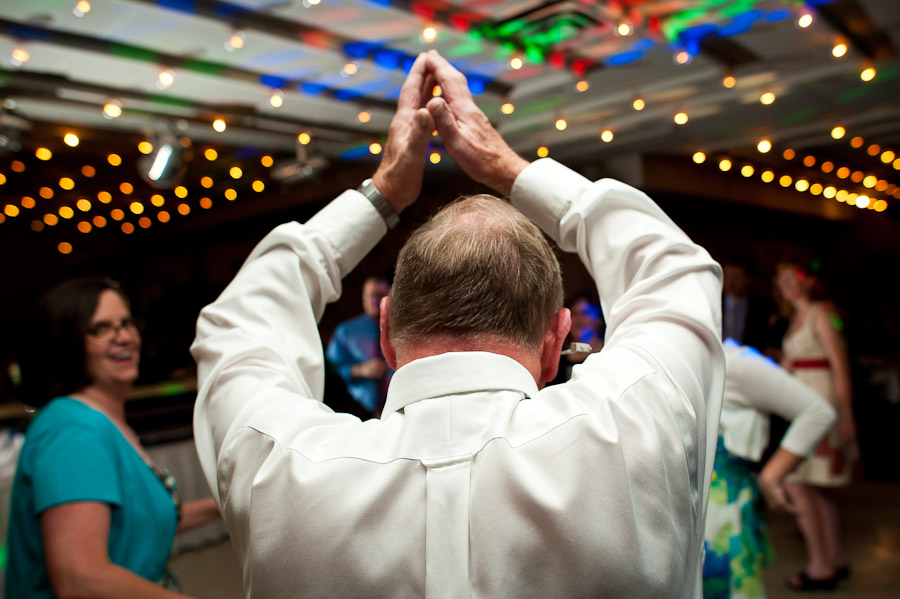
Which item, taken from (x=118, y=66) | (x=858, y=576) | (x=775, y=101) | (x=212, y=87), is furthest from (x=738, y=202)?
(x=118, y=66)

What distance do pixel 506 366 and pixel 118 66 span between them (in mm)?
4376

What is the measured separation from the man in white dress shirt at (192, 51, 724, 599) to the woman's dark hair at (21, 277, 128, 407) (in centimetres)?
91

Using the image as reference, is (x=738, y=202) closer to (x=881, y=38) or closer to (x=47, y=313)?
(x=881, y=38)


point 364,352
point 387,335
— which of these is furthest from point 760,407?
point 364,352

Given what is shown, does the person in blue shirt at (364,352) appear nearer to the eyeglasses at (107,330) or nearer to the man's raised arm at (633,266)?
the eyeglasses at (107,330)

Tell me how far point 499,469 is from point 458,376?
10cm

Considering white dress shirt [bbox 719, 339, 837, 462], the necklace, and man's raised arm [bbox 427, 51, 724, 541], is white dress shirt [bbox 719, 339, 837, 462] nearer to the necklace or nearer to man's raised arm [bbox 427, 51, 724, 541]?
man's raised arm [bbox 427, 51, 724, 541]

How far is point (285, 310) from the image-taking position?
845 millimetres

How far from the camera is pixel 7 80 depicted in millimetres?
4211

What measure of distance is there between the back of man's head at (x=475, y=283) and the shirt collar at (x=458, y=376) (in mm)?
38

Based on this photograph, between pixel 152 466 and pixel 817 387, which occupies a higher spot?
pixel 152 466

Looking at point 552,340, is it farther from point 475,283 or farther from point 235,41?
point 235,41

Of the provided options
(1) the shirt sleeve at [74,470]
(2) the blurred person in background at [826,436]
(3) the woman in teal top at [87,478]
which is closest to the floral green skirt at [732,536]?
(3) the woman in teal top at [87,478]

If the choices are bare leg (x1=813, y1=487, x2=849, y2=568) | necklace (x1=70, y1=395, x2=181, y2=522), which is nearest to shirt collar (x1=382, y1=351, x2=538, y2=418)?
necklace (x1=70, y1=395, x2=181, y2=522)
